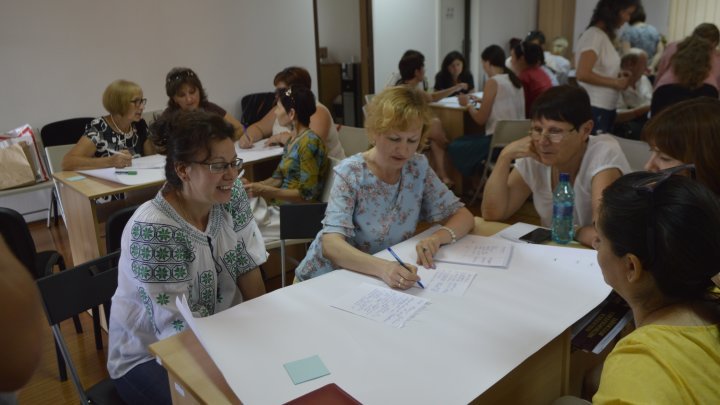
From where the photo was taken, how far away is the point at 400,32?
7594 millimetres

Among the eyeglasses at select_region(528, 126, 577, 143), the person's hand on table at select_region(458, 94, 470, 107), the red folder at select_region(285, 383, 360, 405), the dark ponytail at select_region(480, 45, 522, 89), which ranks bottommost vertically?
the red folder at select_region(285, 383, 360, 405)

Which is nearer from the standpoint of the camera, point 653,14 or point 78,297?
point 78,297

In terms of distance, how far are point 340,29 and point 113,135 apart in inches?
178

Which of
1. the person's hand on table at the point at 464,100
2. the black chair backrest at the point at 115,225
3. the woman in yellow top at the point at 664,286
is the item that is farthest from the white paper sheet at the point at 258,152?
the woman in yellow top at the point at 664,286

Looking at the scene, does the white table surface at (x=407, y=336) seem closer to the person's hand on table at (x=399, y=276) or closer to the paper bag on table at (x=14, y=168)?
the person's hand on table at (x=399, y=276)

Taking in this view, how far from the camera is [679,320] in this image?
1016mm

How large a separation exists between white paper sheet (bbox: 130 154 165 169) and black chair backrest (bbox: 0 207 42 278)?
96cm

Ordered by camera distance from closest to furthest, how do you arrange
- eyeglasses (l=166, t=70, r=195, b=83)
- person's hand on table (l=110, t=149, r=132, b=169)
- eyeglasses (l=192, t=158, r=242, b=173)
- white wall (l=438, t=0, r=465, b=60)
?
1. eyeglasses (l=192, t=158, r=242, b=173)
2. person's hand on table (l=110, t=149, r=132, b=169)
3. eyeglasses (l=166, t=70, r=195, b=83)
4. white wall (l=438, t=0, r=465, b=60)

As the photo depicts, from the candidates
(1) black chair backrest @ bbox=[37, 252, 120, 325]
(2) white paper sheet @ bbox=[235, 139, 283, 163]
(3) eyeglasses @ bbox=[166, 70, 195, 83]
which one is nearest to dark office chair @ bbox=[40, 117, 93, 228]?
(3) eyeglasses @ bbox=[166, 70, 195, 83]

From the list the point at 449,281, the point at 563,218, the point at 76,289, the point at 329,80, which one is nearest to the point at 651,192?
the point at 449,281

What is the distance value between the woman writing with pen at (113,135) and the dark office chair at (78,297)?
1719 millimetres

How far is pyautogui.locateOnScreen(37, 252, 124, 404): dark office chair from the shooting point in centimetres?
166

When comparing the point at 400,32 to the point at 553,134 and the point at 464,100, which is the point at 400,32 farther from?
the point at 553,134

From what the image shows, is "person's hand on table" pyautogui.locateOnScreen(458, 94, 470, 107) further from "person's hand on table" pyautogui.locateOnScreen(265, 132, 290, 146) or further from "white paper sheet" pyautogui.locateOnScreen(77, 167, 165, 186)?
"white paper sheet" pyautogui.locateOnScreen(77, 167, 165, 186)
